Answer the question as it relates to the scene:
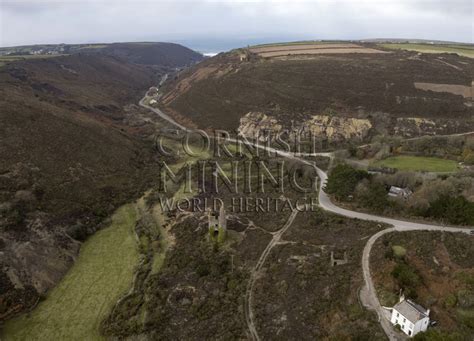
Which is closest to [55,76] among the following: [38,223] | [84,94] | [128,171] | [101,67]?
[84,94]

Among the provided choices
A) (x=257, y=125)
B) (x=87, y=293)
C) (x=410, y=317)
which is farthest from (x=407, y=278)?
(x=257, y=125)

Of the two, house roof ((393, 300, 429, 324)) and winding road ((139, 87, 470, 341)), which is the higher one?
house roof ((393, 300, 429, 324))

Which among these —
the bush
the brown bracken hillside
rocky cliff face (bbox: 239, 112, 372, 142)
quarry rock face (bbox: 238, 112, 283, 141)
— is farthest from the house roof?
quarry rock face (bbox: 238, 112, 283, 141)

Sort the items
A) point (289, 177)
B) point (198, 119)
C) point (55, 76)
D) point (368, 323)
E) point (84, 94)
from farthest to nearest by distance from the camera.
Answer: point (55, 76)
point (84, 94)
point (198, 119)
point (289, 177)
point (368, 323)

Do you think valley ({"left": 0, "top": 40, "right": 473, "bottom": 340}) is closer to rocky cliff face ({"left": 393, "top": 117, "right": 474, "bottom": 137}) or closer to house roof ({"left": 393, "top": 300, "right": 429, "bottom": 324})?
rocky cliff face ({"left": 393, "top": 117, "right": 474, "bottom": 137})

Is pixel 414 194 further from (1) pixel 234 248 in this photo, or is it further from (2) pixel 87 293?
(2) pixel 87 293

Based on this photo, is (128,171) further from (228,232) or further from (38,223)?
(228,232)
